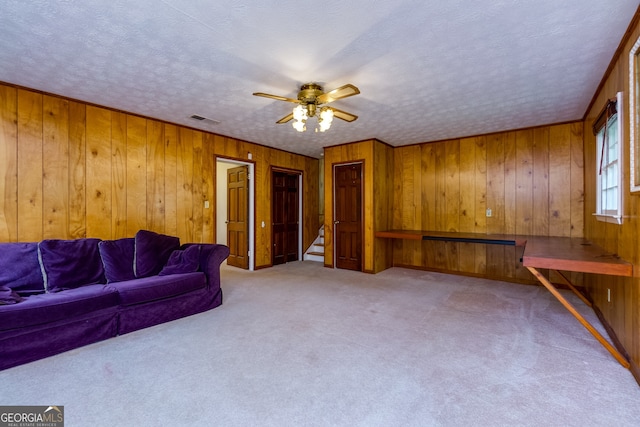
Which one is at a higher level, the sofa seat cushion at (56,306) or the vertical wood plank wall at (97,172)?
the vertical wood plank wall at (97,172)

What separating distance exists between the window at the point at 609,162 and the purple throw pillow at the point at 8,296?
5007 millimetres

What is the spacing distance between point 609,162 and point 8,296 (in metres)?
5.66

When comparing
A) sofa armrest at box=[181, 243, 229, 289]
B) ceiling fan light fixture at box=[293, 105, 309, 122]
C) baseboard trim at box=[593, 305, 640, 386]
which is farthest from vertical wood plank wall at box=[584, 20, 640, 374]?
sofa armrest at box=[181, 243, 229, 289]

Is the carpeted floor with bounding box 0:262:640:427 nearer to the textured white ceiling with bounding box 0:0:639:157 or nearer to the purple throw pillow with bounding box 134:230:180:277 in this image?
the purple throw pillow with bounding box 134:230:180:277

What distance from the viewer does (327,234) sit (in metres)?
6.00

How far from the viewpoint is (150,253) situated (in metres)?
3.42

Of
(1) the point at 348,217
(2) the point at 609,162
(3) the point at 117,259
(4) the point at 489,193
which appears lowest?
(3) the point at 117,259

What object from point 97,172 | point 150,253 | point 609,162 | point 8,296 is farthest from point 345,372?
point 97,172

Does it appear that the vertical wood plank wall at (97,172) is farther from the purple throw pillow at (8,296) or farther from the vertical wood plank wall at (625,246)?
the vertical wood plank wall at (625,246)

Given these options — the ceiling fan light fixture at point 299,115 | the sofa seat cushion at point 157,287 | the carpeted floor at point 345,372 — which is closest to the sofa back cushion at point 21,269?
the sofa seat cushion at point 157,287

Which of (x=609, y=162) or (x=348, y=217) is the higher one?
(x=609, y=162)

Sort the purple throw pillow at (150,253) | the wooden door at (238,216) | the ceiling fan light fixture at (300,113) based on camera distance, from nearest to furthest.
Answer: the ceiling fan light fixture at (300,113) < the purple throw pillow at (150,253) < the wooden door at (238,216)

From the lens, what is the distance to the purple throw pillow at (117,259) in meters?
3.12

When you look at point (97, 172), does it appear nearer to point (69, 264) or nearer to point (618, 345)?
point (69, 264)
